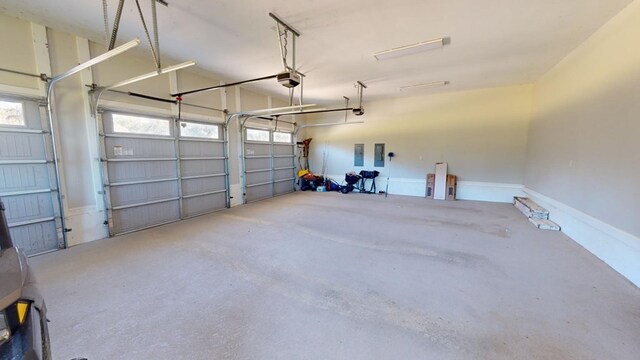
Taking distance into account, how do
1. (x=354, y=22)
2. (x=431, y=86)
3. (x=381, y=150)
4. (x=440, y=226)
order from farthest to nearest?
(x=381, y=150) < (x=431, y=86) < (x=440, y=226) < (x=354, y=22)

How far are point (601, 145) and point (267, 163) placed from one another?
22.9 feet

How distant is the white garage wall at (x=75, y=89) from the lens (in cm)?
316

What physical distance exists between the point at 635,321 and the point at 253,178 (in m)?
6.94

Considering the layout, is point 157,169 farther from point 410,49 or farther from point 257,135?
point 410,49

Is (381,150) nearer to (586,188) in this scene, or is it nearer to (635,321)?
(586,188)

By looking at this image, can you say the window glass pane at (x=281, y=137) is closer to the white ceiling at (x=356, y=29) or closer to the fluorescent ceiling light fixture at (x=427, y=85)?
the white ceiling at (x=356, y=29)

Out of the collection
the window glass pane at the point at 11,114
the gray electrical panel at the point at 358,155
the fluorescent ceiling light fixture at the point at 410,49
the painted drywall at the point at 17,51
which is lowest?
the gray electrical panel at the point at 358,155

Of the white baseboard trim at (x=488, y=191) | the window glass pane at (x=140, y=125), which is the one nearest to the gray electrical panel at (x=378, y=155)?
the white baseboard trim at (x=488, y=191)

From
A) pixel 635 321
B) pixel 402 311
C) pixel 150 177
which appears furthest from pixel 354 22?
pixel 150 177

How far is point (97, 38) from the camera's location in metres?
3.71

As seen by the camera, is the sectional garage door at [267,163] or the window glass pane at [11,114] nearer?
the window glass pane at [11,114]

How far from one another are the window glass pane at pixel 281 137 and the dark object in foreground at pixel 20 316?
721 centimetres

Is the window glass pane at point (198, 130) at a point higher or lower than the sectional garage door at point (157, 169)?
higher

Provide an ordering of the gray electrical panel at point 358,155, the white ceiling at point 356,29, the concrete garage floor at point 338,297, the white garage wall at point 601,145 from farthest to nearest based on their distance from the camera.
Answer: the gray electrical panel at point 358,155 → the white ceiling at point 356,29 → the white garage wall at point 601,145 → the concrete garage floor at point 338,297
